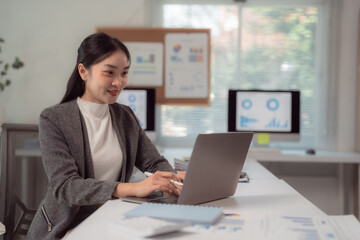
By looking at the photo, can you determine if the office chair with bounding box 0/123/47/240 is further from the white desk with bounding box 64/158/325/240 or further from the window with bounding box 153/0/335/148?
the window with bounding box 153/0/335/148

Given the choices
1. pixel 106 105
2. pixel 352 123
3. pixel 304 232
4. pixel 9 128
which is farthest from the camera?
pixel 352 123

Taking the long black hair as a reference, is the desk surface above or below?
below

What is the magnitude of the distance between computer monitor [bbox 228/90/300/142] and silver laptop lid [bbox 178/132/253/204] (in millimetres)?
1979

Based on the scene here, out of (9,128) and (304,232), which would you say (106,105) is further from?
(304,232)

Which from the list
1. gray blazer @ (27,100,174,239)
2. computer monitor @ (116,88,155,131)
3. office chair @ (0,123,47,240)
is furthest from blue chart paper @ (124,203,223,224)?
computer monitor @ (116,88,155,131)

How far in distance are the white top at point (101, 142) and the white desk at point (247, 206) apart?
300 mm

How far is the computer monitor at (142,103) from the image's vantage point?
3.36m

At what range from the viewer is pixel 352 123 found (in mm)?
3658

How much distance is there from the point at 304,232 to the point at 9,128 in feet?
3.43

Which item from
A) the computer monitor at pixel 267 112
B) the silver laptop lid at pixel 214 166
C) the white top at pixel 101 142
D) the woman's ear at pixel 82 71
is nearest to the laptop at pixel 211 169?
the silver laptop lid at pixel 214 166

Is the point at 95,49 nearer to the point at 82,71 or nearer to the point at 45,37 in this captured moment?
Result: the point at 82,71

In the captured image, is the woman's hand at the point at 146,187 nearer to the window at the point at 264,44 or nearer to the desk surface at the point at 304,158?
the desk surface at the point at 304,158

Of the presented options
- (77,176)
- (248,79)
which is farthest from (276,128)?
(77,176)

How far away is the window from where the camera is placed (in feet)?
12.2
